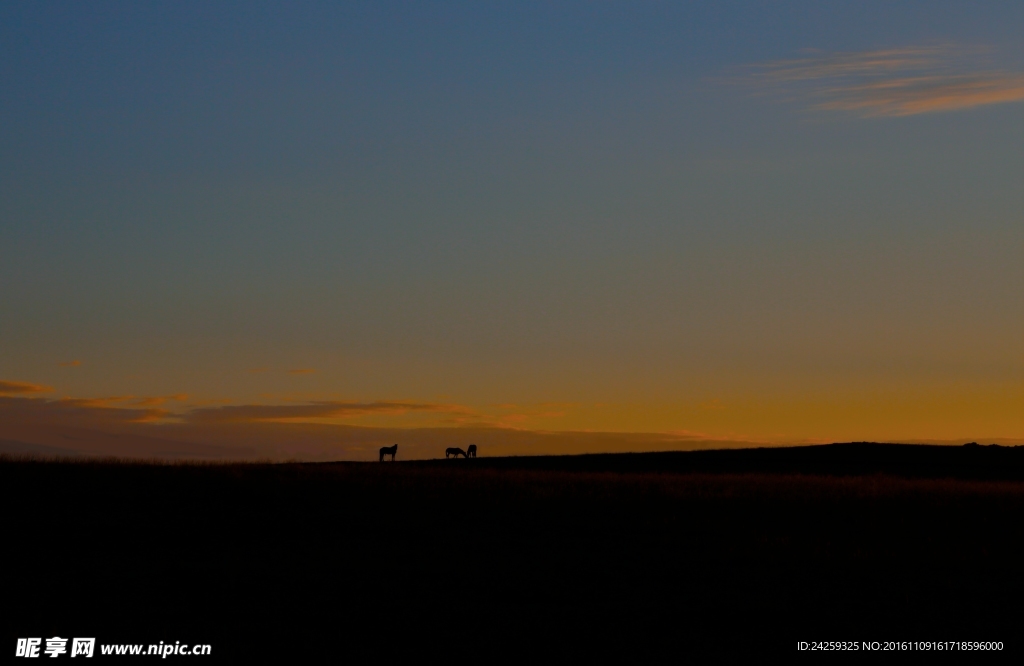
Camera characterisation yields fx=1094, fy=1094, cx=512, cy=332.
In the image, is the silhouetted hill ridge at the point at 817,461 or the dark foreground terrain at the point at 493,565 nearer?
the dark foreground terrain at the point at 493,565

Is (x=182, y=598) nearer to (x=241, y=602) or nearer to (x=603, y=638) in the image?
(x=241, y=602)

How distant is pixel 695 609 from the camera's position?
15781mm

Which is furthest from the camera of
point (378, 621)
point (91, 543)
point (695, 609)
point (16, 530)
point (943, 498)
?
point (943, 498)

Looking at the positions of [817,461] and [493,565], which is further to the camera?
[817,461]

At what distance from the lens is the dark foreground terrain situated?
46.8 feet

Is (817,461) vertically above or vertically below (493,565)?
above

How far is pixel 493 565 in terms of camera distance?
19.6 metres

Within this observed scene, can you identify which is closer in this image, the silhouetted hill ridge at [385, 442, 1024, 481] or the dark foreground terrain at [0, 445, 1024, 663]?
the dark foreground terrain at [0, 445, 1024, 663]

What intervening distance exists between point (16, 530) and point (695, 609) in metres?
15.9

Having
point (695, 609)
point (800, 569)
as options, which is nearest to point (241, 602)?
point (695, 609)

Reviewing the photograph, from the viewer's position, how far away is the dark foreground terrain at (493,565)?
14.3 meters

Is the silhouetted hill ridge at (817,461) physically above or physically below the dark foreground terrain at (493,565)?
above

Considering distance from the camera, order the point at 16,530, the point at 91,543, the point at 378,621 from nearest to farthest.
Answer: the point at 378,621, the point at 91,543, the point at 16,530

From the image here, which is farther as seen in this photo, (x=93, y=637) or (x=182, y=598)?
(x=182, y=598)
